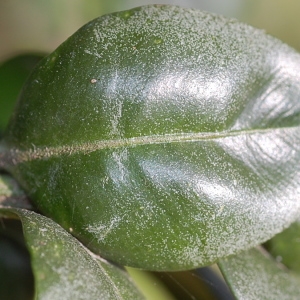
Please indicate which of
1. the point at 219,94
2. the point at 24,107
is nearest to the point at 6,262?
the point at 24,107

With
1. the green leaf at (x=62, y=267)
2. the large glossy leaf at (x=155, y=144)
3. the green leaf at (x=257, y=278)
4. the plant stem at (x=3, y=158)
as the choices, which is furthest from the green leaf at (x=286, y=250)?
the plant stem at (x=3, y=158)

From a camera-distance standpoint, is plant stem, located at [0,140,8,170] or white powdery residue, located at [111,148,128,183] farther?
plant stem, located at [0,140,8,170]

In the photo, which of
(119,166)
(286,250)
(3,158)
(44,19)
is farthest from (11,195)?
(44,19)

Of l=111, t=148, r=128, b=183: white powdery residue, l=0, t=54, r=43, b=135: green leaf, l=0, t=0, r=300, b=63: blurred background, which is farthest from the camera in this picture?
l=0, t=0, r=300, b=63: blurred background

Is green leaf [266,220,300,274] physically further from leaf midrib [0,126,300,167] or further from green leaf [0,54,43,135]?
green leaf [0,54,43,135]

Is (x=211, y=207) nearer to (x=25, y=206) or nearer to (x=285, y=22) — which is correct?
(x=25, y=206)

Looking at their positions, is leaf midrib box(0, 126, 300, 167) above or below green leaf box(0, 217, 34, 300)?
above

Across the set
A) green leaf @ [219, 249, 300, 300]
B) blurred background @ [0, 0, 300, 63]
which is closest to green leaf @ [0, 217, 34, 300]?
green leaf @ [219, 249, 300, 300]

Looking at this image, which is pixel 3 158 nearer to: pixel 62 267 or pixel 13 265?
pixel 13 265
